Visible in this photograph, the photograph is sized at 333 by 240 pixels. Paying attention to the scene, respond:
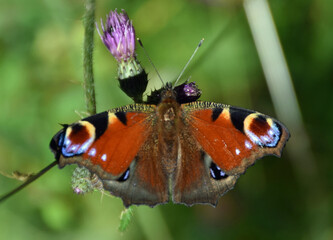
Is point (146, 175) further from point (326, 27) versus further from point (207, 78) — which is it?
point (326, 27)

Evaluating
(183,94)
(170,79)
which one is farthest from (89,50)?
(170,79)

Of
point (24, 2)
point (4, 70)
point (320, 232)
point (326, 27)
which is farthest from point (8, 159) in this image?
point (326, 27)

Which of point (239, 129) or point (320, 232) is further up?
point (239, 129)

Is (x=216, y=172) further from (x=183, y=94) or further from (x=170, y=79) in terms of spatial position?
(x=170, y=79)

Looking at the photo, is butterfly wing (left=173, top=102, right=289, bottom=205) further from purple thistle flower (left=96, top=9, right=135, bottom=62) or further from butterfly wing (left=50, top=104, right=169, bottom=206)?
purple thistle flower (left=96, top=9, right=135, bottom=62)

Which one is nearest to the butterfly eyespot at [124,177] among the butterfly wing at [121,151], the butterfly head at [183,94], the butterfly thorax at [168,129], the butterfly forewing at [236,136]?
the butterfly wing at [121,151]

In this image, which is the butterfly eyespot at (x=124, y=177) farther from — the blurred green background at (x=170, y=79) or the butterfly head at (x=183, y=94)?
the blurred green background at (x=170, y=79)
